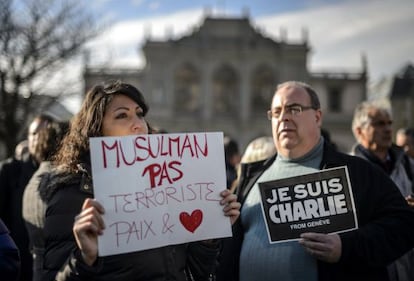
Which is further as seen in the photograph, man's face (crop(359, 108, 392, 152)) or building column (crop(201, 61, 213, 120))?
building column (crop(201, 61, 213, 120))

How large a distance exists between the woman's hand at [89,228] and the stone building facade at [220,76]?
1584 inches

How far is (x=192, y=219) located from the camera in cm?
236

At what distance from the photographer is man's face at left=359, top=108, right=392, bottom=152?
4410 millimetres

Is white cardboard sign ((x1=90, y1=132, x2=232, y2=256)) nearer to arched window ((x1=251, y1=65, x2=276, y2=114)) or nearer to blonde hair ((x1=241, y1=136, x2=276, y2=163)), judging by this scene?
blonde hair ((x1=241, y1=136, x2=276, y2=163))

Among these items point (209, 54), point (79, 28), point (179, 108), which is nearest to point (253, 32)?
point (209, 54)

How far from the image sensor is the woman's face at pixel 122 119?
7.98 ft

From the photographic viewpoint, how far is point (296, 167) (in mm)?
3234

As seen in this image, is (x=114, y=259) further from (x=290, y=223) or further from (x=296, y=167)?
(x=296, y=167)

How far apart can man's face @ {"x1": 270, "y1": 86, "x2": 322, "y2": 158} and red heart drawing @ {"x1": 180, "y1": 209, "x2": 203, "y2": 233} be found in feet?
3.36

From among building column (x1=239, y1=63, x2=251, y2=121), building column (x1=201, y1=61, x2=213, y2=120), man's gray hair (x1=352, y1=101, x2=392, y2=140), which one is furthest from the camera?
building column (x1=239, y1=63, x2=251, y2=121)

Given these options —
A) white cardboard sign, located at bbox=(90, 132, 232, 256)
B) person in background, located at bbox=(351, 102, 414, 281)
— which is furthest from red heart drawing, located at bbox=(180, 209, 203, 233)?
person in background, located at bbox=(351, 102, 414, 281)

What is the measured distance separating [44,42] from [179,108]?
26382 mm

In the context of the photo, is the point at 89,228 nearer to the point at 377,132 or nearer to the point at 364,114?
the point at 377,132

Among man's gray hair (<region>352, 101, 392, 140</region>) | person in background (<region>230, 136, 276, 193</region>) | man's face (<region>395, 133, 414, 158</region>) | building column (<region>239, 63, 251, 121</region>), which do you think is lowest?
person in background (<region>230, 136, 276, 193</region>)
